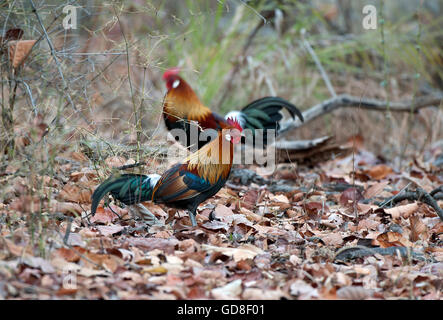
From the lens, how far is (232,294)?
2.84 m

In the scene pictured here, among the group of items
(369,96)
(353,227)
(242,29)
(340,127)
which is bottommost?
(353,227)

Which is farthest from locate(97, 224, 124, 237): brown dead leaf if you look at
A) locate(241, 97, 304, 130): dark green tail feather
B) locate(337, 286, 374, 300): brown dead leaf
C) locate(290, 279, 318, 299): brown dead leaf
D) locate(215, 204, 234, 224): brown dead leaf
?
locate(241, 97, 304, 130): dark green tail feather

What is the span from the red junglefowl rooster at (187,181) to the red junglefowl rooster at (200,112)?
1516mm

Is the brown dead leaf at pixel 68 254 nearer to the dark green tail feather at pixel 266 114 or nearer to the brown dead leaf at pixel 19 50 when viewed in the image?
the brown dead leaf at pixel 19 50

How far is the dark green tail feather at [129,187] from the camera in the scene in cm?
358

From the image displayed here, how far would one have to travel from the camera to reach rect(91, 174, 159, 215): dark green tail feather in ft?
11.8

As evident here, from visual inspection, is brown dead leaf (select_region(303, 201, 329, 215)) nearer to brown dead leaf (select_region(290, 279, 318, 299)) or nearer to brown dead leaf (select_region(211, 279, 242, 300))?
brown dead leaf (select_region(290, 279, 318, 299))

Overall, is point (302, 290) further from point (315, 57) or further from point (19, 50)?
point (315, 57)

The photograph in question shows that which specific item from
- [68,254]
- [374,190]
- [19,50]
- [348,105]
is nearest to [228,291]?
[68,254]

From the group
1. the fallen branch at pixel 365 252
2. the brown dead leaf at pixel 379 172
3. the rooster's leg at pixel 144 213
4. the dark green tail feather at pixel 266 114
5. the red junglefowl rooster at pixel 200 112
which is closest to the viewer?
the fallen branch at pixel 365 252

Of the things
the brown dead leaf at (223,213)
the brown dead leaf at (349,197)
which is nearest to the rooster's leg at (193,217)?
the brown dead leaf at (223,213)
